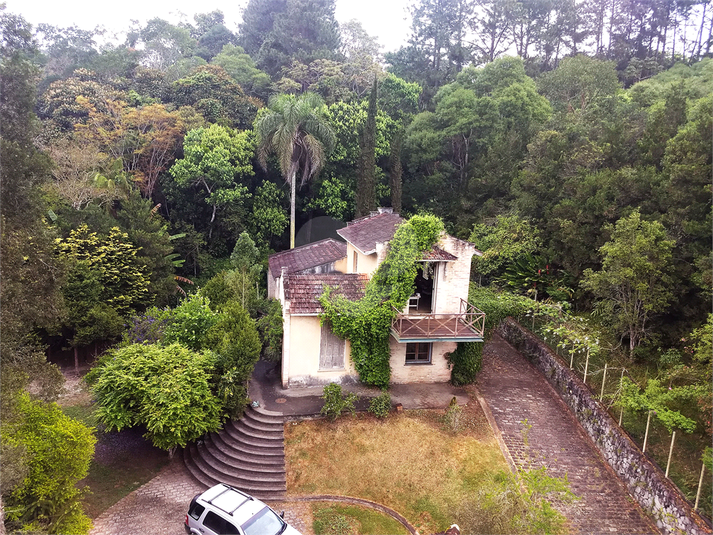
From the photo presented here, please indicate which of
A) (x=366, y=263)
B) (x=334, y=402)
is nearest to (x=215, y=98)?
(x=366, y=263)

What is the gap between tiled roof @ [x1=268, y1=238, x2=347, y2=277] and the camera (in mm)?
21922

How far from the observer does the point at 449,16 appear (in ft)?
153

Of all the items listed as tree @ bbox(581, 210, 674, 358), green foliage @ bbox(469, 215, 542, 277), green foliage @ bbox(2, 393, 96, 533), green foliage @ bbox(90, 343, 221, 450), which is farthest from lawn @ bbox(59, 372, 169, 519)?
green foliage @ bbox(469, 215, 542, 277)

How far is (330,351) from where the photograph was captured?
692 inches

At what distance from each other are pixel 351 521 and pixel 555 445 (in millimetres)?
7546

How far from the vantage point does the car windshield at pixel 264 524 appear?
1109 cm

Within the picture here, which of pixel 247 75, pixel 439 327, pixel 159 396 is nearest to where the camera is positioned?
pixel 159 396

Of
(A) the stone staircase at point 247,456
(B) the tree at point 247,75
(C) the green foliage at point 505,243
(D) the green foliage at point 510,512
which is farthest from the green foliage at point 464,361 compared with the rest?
(B) the tree at point 247,75

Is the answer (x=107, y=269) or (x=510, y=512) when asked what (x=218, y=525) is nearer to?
(x=510, y=512)

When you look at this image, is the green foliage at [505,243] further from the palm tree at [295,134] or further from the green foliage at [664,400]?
the green foliage at [664,400]

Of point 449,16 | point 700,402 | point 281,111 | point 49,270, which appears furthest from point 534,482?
point 449,16

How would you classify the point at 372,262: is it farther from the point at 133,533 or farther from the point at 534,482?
the point at 133,533

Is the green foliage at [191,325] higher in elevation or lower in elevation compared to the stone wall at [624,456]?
higher

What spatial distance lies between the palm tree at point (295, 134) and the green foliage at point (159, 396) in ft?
57.5
